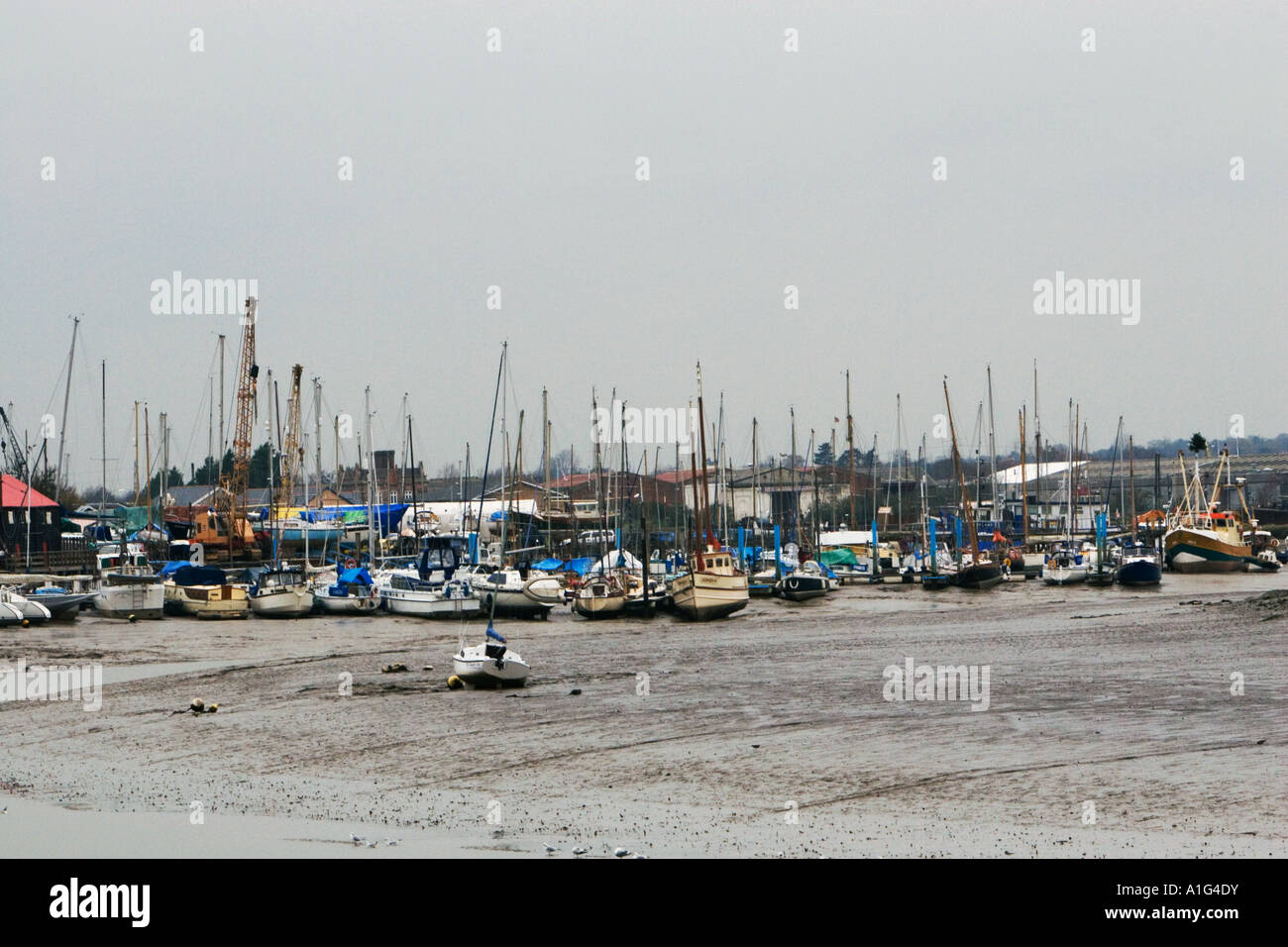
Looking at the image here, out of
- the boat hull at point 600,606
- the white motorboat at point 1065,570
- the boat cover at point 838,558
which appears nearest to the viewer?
the boat hull at point 600,606

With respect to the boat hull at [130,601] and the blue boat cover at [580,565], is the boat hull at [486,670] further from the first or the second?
the blue boat cover at [580,565]

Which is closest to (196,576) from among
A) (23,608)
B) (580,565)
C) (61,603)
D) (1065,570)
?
(61,603)

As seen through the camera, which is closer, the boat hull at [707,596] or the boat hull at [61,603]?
the boat hull at [707,596]

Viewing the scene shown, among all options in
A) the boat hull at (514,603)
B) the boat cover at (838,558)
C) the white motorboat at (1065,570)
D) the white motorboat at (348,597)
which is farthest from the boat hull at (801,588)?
the white motorboat at (348,597)

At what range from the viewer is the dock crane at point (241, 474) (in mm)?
108562

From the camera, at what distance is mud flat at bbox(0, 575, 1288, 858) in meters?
18.3

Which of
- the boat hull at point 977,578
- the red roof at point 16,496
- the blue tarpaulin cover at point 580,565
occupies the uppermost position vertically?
the red roof at point 16,496

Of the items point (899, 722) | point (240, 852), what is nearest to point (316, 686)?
point (899, 722)

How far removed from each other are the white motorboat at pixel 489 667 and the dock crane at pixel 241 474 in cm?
7588

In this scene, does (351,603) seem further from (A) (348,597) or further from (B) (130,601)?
(B) (130,601)

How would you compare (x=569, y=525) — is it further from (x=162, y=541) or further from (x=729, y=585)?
(x=729, y=585)

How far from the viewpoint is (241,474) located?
11000 centimetres

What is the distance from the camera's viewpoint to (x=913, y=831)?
59.6 feet

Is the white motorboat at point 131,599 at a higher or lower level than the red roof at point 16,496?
lower
